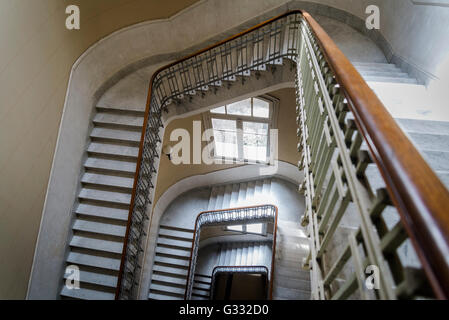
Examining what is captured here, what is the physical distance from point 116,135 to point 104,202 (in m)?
1.38

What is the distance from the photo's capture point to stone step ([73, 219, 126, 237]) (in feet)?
16.6

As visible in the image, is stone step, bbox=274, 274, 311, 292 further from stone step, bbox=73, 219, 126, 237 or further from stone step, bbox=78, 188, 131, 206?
stone step, bbox=78, 188, 131, 206

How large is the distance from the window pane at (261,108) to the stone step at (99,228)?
4748mm

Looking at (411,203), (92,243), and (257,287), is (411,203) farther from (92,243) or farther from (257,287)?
(257,287)

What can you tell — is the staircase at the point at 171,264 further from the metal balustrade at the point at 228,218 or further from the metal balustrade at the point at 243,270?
the metal balustrade at the point at 243,270

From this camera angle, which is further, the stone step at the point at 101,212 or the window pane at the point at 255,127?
the window pane at the point at 255,127

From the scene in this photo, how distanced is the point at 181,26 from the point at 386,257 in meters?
6.15

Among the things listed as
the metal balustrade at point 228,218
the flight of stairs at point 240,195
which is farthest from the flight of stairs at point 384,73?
the flight of stairs at point 240,195

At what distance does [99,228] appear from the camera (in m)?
5.12

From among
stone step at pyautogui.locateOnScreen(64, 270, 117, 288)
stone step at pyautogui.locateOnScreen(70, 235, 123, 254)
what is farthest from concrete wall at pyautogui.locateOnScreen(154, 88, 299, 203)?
stone step at pyautogui.locateOnScreen(64, 270, 117, 288)

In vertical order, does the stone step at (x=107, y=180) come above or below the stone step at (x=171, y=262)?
above

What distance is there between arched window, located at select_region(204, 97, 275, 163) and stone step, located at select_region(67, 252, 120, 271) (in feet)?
16.3

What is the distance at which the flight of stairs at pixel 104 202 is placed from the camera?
4.82 metres
